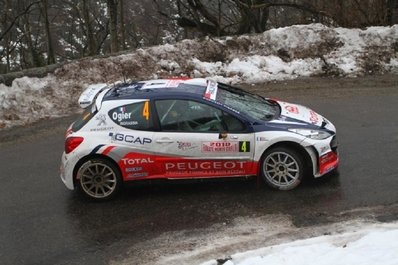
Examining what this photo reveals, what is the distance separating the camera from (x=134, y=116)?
7.50 metres

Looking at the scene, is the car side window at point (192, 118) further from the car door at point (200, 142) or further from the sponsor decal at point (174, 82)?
the sponsor decal at point (174, 82)

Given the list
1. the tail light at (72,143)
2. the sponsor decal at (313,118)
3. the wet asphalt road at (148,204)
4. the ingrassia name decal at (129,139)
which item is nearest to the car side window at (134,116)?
the ingrassia name decal at (129,139)

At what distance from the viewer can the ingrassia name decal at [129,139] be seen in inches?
291

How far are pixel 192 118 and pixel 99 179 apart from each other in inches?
61.7

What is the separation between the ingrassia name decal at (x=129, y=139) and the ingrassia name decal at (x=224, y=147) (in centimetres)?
79

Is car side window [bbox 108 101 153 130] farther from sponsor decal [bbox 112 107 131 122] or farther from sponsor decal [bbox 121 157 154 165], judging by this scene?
sponsor decal [bbox 121 157 154 165]

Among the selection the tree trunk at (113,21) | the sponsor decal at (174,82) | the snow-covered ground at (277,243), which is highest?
the tree trunk at (113,21)

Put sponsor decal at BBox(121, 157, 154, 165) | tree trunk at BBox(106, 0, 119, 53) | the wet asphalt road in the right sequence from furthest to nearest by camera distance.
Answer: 1. tree trunk at BBox(106, 0, 119, 53)
2. sponsor decal at BBox(121, 157, 154, 165)
3. the wet asphalt road

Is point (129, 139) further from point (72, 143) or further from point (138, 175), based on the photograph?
point (72, 143)

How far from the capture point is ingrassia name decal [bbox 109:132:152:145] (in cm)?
738

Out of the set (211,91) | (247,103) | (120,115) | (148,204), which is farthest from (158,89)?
(148,204)

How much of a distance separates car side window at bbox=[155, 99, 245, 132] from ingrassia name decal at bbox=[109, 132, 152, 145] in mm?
289

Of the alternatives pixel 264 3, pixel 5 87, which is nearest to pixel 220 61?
pixel 5 87

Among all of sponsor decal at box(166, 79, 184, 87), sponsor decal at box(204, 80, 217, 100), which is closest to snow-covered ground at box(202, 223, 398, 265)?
sponsor decal at box(204, 80, 217, 100)
